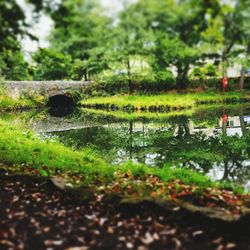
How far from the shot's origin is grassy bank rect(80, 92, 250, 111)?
29.5 m

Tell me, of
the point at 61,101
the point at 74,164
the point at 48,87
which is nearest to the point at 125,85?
the point at 48,87

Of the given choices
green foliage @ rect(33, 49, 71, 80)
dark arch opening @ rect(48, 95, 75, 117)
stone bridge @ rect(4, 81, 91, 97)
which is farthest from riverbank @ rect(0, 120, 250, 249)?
green foliage @ rect(33, 49, 71, 80)

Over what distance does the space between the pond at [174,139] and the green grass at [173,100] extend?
11.1 ft

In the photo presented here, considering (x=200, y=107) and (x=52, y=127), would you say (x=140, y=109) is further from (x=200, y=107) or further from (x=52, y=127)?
(x=52, y=127)

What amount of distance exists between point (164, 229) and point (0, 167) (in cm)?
506

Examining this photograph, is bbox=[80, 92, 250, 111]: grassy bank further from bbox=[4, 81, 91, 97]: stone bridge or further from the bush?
bbox=[4, 81, 91, 97]: stone bridge

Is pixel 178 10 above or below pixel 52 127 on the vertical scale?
above

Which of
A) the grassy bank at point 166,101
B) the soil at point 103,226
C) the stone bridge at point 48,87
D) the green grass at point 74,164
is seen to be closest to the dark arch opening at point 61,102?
the stone bridge at point 48,87

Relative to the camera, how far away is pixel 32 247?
559 centimetres

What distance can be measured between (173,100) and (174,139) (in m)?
14.6

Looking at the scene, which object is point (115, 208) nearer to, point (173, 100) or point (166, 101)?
point (166, 101)

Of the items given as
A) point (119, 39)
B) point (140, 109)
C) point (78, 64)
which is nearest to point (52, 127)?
point (140, 109)

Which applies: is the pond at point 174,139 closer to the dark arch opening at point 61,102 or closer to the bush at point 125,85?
the bush at point 125,85

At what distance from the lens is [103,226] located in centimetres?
624
